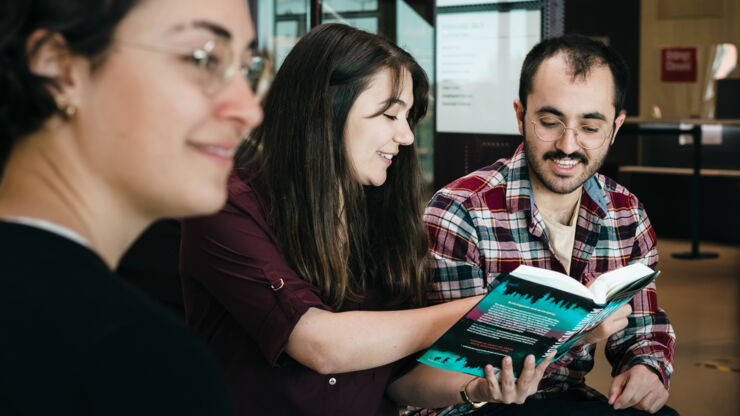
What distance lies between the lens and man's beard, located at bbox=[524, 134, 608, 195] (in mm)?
1906

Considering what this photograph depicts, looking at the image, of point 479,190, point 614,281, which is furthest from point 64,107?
point 479,190

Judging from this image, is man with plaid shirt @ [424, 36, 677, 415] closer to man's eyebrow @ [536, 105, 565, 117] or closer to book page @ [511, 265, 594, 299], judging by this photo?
man's eyebrow @ [536, 105, 565, 117]

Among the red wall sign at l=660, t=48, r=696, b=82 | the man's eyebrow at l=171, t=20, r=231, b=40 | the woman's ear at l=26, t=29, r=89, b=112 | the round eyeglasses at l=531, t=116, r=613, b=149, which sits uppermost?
the red wall sign at l=660, t=48, r=696, b=82

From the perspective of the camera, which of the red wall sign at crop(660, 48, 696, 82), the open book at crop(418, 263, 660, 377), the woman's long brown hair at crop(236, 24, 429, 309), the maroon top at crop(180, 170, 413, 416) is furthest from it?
the red wall sign at crop(660, 48, 696, 82)

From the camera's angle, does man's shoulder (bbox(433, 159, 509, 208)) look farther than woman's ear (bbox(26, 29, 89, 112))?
Yes

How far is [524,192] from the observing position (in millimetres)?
1938

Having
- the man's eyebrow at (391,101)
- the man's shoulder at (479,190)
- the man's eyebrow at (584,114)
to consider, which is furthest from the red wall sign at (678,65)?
the man's eyebrow at (391,101)

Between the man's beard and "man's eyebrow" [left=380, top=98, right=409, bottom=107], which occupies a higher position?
"man's eyebrow" [left=380, top=98, right=409, bottom=107]

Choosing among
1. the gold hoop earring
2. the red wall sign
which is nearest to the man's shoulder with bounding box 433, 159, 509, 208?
the gold hoop earring

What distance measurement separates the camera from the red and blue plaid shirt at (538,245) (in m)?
1.89

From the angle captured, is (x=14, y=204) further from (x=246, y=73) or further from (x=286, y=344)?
(x=286, y=344)

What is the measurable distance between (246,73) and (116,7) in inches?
7.1

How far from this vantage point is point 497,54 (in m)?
3.38

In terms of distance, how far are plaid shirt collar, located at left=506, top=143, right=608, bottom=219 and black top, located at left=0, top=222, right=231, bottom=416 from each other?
1.41m
